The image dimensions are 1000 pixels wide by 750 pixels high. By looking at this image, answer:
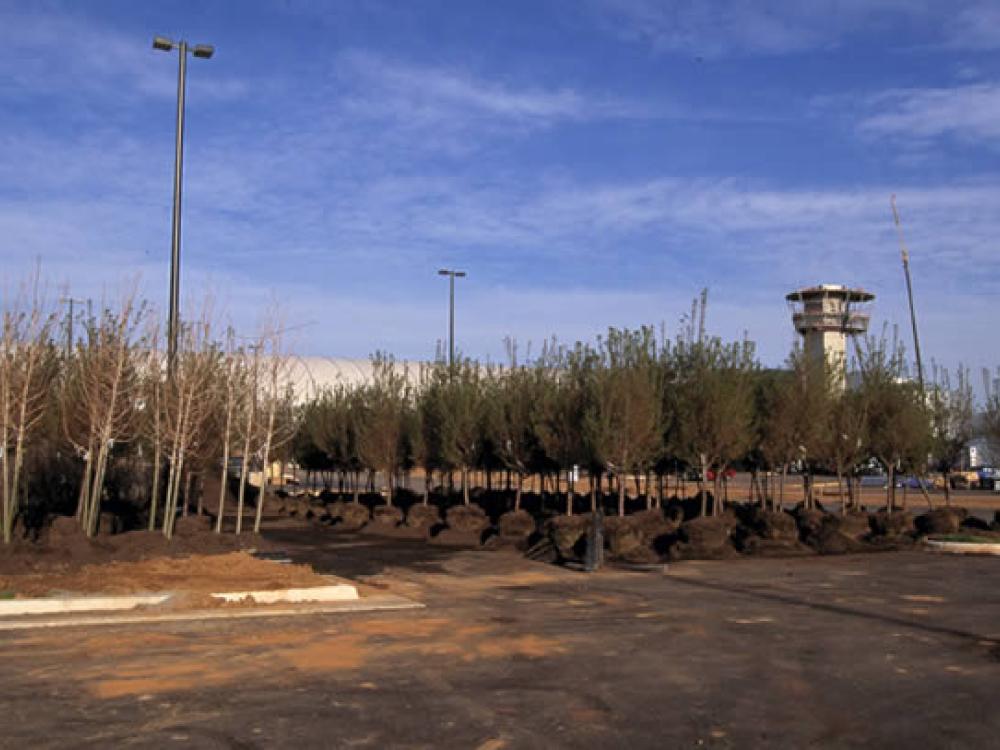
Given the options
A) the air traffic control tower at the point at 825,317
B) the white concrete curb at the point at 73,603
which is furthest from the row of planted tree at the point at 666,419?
the air traffic control tower at the point at 825,317

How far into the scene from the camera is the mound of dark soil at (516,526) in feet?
80.0

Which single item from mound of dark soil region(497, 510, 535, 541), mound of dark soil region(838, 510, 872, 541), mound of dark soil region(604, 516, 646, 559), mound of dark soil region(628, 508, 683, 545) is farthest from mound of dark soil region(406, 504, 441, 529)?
mound of dark soil region(838, 510, 872, 541)

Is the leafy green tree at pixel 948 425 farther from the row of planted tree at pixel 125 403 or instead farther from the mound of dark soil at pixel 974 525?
the row of planted tree at pixel 125 403

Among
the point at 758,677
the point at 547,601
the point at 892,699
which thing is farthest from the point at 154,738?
the point at 547,601

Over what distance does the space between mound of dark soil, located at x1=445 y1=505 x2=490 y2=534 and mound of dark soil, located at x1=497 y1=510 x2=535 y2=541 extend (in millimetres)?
1124

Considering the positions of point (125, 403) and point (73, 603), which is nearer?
point (73, 603)

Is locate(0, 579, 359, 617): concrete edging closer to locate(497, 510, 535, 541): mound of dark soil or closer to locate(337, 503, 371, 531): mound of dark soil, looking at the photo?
locate(497, 510, 535, 541): mound of dark soil

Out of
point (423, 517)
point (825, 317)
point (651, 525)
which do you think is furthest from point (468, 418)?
point (825, 317)

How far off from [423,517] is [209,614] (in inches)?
593

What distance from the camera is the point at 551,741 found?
23.6ft

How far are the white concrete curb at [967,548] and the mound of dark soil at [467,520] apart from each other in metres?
10.4

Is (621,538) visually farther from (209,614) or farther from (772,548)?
(209,614)

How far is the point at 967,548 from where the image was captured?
22328 millimetres

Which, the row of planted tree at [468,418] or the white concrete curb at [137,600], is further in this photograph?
the row of planted tree at [468,418]
